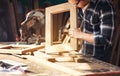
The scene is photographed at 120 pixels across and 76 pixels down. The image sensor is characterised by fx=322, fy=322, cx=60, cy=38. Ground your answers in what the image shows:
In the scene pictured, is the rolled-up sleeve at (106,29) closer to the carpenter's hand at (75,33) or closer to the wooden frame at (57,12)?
the carpenter's hand at (75,33)

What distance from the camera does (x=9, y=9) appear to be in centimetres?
919

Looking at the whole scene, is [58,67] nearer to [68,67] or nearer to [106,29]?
[68,67]

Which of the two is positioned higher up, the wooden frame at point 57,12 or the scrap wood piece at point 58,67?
the wooden frame at point 57,12

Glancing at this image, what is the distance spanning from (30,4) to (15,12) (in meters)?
0.49

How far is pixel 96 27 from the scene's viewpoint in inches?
138

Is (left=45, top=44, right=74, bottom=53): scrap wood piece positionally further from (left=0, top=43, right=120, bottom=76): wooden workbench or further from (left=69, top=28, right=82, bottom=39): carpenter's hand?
(left=69, top=28, right=82, bottom=39): carpenter's hand

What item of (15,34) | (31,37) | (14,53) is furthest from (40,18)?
(14,53)

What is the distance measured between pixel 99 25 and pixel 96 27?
0.17 feet

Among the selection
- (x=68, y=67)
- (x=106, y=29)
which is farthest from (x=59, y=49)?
(x=68, y=67)

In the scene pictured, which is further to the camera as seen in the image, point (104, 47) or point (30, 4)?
point (30, 4)

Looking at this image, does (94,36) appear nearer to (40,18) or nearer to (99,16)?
(99,16)

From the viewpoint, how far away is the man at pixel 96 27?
10.7ft

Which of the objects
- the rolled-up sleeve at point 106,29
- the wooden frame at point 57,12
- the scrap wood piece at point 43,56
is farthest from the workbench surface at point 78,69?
the wooden frame at point 57,12

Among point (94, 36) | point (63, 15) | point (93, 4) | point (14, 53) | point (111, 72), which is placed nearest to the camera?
point (111, 72)
